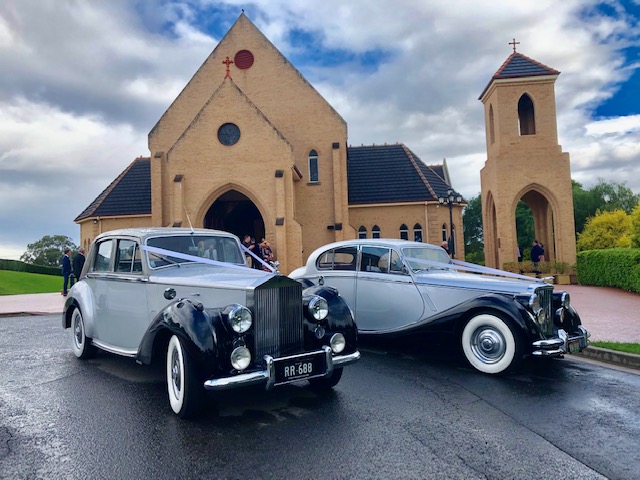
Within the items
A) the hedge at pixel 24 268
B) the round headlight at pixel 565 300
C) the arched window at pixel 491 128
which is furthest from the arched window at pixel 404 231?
the hedge at pixel 24 268

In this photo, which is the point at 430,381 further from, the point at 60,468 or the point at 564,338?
the point at 60,468

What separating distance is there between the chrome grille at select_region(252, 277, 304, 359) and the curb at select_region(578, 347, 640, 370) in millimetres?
5214

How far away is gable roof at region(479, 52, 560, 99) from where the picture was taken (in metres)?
22.9

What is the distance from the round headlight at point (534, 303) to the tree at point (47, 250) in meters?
65.9

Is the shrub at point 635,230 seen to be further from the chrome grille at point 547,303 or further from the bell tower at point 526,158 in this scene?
the chrome grille at point 547,303

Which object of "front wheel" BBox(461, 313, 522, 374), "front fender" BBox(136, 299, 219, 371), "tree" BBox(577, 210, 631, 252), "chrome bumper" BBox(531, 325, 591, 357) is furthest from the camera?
"tree" BBox(577, 210, 631, 252)

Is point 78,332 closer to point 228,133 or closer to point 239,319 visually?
point 239,319

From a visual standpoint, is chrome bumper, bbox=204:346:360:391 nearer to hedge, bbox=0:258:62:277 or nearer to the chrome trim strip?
the chrome trim strip

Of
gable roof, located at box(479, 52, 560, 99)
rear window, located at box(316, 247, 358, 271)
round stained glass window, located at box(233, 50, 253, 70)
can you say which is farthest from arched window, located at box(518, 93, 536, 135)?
rear window, located at box(316, 247, 358, 271)

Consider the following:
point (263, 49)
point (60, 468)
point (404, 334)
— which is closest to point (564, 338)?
point (404, 334)

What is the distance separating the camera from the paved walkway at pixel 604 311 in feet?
29.6

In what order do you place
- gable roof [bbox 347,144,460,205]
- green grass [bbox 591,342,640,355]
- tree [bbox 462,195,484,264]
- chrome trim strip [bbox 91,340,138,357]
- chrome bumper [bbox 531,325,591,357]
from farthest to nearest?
tree [bbox 462,195,484,264] → gable roof [bbox 347,144,460,205] → green grass [bbox 591,342,640,355] → chrome bumper [bbox 531,325,591,357] → chrome trim strip [bbox 91,340,138,357]

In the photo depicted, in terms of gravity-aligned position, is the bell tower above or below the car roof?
above

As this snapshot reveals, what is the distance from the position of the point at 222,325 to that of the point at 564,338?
175 inches
